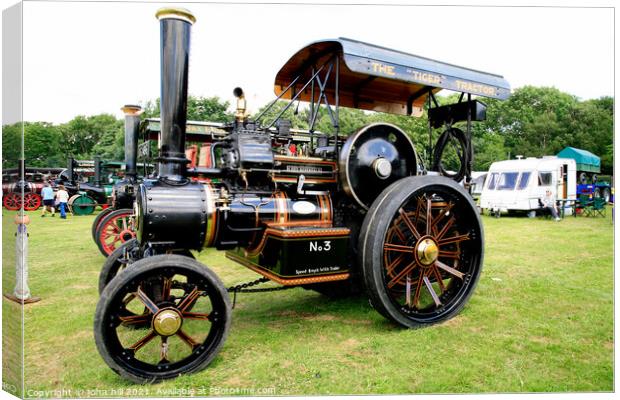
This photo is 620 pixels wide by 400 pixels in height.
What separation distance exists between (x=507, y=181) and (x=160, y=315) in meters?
14.0

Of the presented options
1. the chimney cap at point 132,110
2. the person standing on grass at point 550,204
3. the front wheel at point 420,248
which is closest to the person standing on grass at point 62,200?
the chimney cap at point 132,110

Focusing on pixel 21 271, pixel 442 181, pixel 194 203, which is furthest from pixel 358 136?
pixel 21 271

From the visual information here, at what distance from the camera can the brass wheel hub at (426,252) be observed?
11.7 ft

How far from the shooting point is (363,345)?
3180mm

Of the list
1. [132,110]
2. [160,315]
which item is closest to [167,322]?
[160,315]

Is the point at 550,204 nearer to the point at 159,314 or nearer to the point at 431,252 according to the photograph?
the point at 431,252

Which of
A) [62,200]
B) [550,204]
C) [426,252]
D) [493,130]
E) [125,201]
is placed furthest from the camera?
[493,130]

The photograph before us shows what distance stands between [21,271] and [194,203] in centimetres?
116

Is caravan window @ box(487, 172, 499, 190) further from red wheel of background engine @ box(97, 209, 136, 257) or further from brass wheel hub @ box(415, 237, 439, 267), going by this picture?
brass wheel hub @ box(415, 237, 439, 267)

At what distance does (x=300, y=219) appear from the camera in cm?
347

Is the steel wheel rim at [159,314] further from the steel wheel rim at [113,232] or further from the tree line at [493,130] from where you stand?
the steel wheel rim at [113,232]

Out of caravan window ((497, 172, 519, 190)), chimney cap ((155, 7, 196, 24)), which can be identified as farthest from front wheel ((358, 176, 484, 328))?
caravan window ((497, 172, 519, 190))

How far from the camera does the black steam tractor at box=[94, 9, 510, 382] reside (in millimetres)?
2701

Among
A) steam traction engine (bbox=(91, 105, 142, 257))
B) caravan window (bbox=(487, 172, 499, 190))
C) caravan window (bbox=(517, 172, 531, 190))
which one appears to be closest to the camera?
steam traction engine (bbox=(91, 105, 142, 257))
